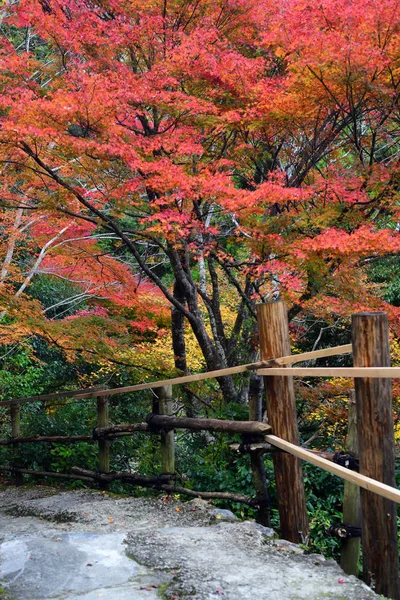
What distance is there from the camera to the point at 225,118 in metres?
7.00

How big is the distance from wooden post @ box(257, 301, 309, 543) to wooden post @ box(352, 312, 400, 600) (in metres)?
0.71

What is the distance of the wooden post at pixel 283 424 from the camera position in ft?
12.2

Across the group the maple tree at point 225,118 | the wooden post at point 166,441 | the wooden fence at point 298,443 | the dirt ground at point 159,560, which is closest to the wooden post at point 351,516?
the wooden fence at point 298,443

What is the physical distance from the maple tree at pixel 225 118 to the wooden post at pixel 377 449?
10.2ft

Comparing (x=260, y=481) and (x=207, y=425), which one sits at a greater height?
(x=207, y=425)

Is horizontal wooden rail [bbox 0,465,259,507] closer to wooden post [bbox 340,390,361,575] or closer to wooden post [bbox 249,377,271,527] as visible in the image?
wooden post [bbox 249,377,271,527]

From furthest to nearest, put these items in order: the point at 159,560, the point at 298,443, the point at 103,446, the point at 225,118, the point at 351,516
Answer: the point at 225,118 → the point at 103,446 → the point at 298,443 → the point at 351,516 → the point at 159,560

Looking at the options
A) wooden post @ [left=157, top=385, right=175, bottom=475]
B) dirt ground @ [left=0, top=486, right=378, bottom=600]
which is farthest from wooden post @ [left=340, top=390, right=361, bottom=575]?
wooden post @ [left=157, top=385, right=175, bottom=475]

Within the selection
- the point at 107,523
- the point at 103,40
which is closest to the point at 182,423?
the point at 107,523

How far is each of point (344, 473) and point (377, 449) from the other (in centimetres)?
24

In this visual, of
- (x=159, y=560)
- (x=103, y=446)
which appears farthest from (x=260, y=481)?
(x=103, y=446)

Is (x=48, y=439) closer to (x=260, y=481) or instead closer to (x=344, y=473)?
(x=260, y=481)

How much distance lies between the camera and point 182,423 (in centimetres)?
462

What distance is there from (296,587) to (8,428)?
9203mm
